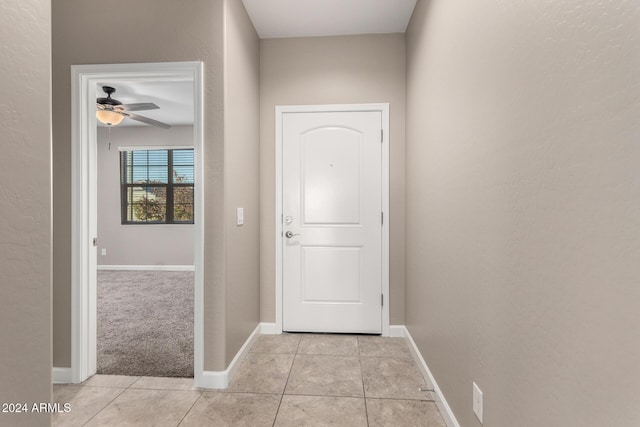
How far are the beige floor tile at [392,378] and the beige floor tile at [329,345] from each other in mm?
198

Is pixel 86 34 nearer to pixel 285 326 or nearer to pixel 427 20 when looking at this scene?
pixel 427 20

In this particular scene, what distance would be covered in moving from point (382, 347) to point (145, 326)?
2239 millimetres

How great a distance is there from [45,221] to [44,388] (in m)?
0.47

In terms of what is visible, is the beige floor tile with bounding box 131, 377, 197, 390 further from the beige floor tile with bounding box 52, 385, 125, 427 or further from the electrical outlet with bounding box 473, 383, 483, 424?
the electrical outlet with bounding box 473, 383, 483, 424

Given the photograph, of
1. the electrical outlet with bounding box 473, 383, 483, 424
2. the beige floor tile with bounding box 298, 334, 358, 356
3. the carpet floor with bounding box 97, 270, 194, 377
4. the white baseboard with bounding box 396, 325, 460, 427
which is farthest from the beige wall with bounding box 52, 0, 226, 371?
the electrical outlet with bounding box 473, 383, 483, 424

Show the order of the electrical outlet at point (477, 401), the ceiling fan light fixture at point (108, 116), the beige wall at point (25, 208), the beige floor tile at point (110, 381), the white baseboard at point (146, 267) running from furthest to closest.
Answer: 1. the white baseboard at point (146, 267)
2. the ceiling fan light fixture at point (108, 116)
3. the beige floor tile at point (110, 381)
4. the electrical outlet at point (477, 401)
5. the beige wall at point (25, 208)

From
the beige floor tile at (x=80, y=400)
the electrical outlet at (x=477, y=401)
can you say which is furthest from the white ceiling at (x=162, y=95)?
the electrical outlet at (x=477, y=401)

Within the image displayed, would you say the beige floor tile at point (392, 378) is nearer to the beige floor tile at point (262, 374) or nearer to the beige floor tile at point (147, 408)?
the beige floor tile at point (262, 374)

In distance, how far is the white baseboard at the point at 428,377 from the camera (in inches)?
67.1

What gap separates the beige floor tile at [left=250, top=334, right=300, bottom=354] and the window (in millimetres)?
3972

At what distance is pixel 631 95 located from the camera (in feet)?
2.18

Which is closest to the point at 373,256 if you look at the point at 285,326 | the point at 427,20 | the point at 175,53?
the point at 285,326

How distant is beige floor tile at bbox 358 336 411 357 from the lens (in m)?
2.60

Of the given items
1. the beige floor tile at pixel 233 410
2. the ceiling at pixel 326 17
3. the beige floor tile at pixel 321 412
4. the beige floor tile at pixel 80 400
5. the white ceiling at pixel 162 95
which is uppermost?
the white ceiling at pixel 162 95
